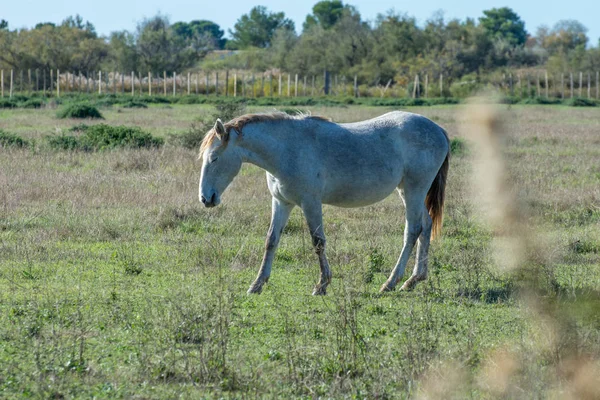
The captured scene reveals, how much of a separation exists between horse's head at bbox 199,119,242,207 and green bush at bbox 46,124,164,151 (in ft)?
36.3

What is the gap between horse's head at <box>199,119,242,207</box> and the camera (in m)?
8.49

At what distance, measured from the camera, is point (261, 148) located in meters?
8.69

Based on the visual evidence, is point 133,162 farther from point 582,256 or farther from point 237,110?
point 582,256

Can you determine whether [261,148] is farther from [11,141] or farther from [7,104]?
[7,104]

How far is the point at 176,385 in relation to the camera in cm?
548

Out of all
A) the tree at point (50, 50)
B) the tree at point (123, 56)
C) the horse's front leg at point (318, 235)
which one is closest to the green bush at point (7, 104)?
the tree at point (50, 50)

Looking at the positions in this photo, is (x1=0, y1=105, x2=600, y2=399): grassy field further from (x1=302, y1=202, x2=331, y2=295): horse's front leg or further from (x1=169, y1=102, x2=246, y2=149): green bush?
(x1=169, y1=102, x2=246, y2=149): green bush

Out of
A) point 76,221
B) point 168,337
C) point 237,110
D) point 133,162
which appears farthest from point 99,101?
point 168,337

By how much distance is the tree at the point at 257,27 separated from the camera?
131500 millimetres

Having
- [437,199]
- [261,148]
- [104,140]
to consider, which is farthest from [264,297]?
[104,140]

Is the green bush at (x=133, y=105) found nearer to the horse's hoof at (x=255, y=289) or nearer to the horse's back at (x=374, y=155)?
the horse's back at (x=374, y=155)

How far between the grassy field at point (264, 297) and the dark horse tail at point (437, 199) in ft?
1.51

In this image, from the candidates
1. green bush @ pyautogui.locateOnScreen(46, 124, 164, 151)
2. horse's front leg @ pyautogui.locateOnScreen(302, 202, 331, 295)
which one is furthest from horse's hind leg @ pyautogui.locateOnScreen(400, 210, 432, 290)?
green bush @ pyautogui.locateOnScreen(46, 124, 164, 151)

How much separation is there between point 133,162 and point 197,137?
3.10 m
